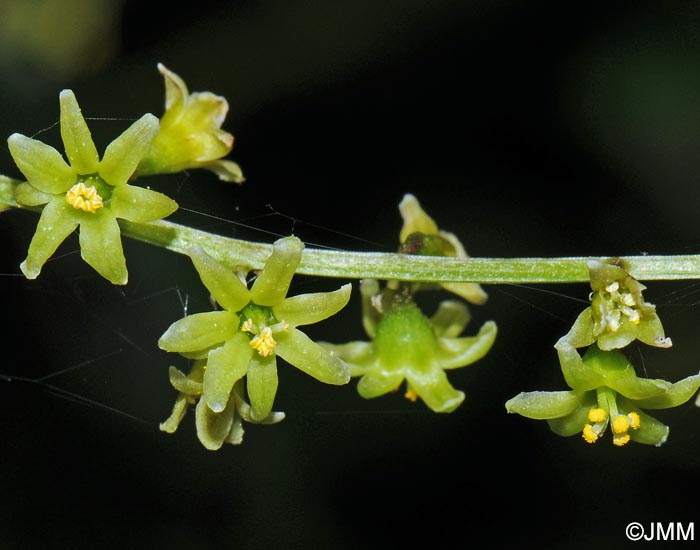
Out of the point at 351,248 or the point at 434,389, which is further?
the point at 351,248

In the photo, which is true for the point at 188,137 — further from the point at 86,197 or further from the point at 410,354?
the point at 410,354

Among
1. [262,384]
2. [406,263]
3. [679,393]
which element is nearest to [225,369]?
[262,384]

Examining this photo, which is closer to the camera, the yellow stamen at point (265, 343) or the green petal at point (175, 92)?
the yellow stamen at point (265, 343)

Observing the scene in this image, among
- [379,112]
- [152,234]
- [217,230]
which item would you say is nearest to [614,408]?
[152,234]

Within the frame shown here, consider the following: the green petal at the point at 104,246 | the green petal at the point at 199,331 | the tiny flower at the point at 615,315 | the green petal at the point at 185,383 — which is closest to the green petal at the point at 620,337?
the tiny flower at the point at 615,315

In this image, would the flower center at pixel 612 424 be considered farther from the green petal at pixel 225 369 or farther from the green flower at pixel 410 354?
the green petal at pixel 225 369
